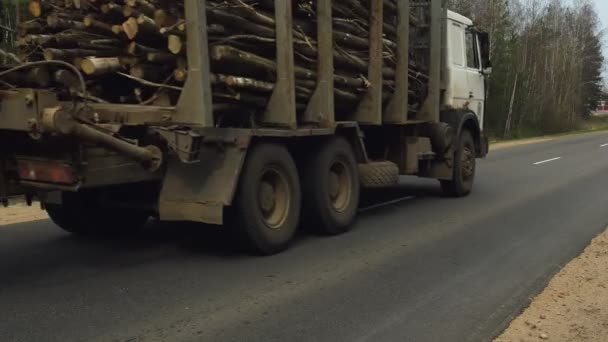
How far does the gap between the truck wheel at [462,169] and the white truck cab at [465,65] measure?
0.60 meters

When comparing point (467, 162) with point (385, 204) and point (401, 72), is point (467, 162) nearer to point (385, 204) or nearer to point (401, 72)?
point (385, 204)

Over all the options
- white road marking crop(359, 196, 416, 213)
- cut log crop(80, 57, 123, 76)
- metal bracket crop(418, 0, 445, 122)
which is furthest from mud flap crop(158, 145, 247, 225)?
metal bracket crop(418, 0, 445, 122)

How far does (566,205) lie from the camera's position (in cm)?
1027

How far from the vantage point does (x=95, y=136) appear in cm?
489

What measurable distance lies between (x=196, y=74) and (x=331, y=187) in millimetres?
2635

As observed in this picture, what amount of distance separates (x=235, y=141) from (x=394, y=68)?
3.88m

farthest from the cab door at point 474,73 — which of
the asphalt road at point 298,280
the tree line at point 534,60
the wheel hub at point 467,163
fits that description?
the tree line at point 534,60

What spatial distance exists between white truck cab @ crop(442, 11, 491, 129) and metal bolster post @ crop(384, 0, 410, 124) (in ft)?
4.90

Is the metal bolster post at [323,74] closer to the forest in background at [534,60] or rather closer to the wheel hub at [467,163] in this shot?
the wheel hub at [467,163]

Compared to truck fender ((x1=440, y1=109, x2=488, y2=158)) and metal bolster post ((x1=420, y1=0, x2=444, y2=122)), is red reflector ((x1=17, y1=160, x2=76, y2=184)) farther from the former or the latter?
truck fender ((x1=440, y1=109, x2=488, y2=158))

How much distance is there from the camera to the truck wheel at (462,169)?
10.9 metres

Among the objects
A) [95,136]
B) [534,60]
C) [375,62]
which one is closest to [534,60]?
[534,60]

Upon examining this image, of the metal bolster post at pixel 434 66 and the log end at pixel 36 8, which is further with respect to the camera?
the metal bolster post at pixel 434 66

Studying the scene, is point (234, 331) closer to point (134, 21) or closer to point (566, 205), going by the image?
point (134, 21)
